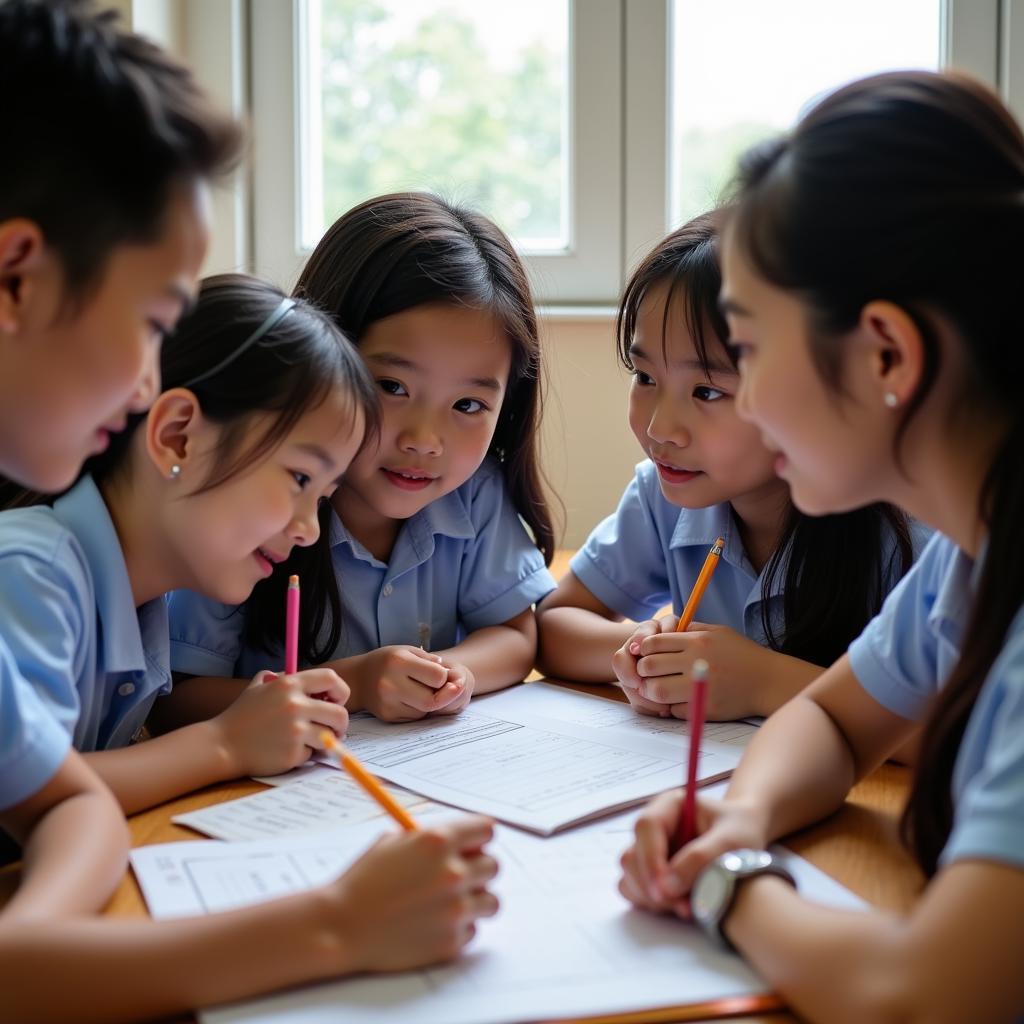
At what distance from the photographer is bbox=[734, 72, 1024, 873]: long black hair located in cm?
70

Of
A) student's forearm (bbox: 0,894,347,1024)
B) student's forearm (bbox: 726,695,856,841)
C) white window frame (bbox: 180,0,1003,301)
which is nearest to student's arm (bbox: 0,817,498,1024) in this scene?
student's forearm (bbox: 0,894,347,1024)

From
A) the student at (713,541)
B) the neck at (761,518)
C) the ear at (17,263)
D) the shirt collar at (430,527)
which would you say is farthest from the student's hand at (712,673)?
the ear at (17,263)

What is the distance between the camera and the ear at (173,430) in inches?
41.1

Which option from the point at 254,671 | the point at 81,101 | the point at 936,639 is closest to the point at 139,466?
the point at 254,671

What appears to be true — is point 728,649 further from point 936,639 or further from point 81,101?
point 81,101

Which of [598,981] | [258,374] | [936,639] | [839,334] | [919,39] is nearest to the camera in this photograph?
[598,981]

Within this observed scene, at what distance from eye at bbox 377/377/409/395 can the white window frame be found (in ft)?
3.48

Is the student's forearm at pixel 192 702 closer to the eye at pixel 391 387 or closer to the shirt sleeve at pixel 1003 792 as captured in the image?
the eye at pixel 391 387

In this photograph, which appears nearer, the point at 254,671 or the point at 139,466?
the point at 139,466

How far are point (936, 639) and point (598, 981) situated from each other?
40cm

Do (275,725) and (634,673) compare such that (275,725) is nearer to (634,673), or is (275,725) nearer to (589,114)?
(634,673)

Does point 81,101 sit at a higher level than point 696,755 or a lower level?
higher

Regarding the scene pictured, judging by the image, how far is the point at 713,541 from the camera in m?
1.41

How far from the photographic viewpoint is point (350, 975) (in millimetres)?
661
